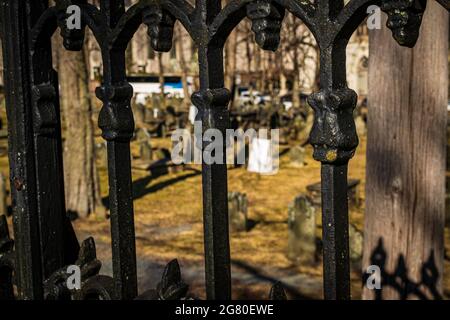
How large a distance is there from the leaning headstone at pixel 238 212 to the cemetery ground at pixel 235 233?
0.41ft

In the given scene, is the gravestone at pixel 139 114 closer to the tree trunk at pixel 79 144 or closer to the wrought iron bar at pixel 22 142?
the tree trunk at pixel 79 144

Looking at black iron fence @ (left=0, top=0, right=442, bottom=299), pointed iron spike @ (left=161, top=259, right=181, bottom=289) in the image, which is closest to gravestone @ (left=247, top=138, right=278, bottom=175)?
black iron fence @ (left=0, top=0, right=442, bottom=299)

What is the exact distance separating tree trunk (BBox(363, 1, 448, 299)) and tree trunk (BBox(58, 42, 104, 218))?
23.2 ft

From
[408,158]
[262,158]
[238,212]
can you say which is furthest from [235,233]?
[408,158]

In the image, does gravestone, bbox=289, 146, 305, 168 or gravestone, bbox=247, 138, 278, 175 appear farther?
gravestone, bbox=289, 146, 305, 168

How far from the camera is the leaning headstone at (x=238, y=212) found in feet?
28.6

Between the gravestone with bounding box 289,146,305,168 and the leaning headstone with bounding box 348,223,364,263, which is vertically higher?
the gravestone with bounding box 289,146,305,168

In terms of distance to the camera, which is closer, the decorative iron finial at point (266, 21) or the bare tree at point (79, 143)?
the decorative iron finial at point (266, 21)

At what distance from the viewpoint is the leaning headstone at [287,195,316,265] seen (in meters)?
7.36

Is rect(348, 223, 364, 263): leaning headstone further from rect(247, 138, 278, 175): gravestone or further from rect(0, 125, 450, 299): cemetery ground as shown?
rect(247, 138, 278, 175): gravestone

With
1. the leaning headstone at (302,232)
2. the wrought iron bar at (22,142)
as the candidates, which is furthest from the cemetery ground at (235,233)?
the wrought iron bar at (22,142)

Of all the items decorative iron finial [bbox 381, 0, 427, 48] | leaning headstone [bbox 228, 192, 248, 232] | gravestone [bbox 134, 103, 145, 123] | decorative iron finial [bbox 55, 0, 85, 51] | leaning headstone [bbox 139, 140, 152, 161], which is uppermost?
decorative iron finial [bbox 55, 0, 85, 51]

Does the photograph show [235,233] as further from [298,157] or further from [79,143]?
[298,157]

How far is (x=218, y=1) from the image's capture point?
1269 mm
